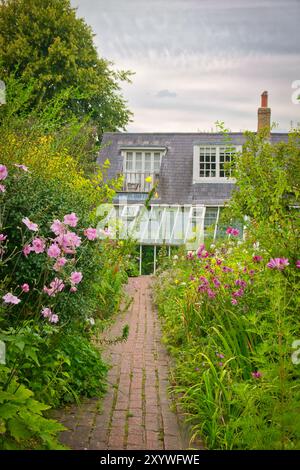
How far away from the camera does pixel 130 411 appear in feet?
14.2

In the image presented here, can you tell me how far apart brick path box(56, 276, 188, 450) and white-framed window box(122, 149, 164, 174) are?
1731 centimetres

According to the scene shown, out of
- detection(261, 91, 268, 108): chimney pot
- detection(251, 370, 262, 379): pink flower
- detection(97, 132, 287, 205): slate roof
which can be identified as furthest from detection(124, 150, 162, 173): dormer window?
detection(251, 370, 262, 379): pink flower

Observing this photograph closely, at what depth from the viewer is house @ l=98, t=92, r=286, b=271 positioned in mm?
20062

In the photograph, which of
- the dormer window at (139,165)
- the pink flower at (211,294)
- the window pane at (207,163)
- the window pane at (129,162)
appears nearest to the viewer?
the pink flower at (211,294)

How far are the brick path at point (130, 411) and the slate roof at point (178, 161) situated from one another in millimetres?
15487

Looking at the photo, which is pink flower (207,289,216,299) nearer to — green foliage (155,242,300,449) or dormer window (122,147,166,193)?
green foliage (155,242,300,449)

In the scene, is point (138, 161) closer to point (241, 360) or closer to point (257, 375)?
point (241, 360)

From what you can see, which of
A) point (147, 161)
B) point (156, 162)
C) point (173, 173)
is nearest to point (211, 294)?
point (173, 173)

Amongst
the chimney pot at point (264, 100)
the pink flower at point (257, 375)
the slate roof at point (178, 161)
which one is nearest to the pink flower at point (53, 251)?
the pink flower at point (257, 375)

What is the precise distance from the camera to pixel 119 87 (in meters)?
26.9

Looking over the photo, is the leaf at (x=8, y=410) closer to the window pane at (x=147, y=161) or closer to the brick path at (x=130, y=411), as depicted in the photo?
the brick path at (x=130, y=411)

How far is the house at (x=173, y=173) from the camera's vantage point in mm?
20062
